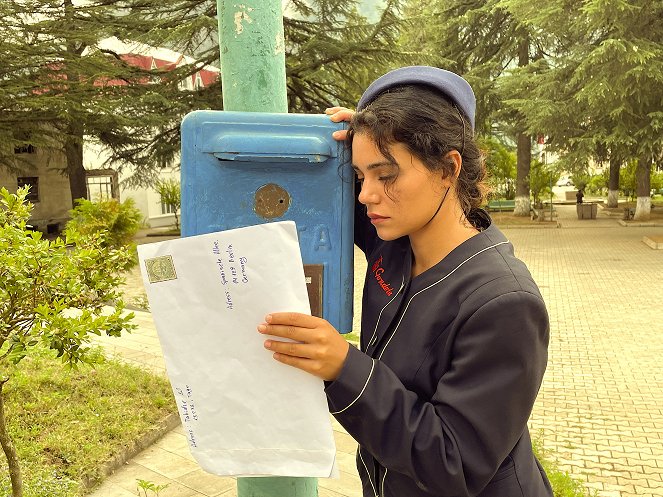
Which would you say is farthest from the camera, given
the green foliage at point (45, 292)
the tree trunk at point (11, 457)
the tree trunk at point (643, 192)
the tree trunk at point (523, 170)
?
the tree trunk at point (523, 170)

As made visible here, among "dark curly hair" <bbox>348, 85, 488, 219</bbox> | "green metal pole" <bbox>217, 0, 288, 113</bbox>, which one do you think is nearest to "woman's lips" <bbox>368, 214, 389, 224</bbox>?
"dark curly hair" <bbox>348, 85, 488, 219</bbox>

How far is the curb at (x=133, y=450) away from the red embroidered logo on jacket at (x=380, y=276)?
2.77 m

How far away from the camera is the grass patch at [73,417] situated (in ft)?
11.5

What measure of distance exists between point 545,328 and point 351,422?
42 cm

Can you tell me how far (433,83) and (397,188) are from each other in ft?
0.74

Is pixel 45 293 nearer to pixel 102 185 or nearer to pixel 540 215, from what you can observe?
pixel 540 215

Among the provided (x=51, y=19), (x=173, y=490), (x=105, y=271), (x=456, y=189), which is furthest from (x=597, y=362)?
(x=51, y=19)

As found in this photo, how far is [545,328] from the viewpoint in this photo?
3.85 ft

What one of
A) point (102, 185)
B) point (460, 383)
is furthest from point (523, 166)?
point (460, 383)

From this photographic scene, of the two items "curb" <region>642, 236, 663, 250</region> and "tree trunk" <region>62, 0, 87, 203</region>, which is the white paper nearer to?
"curb" <region>642, 236, 663, 250</region>

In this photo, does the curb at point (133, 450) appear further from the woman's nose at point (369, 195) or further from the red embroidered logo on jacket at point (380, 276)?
the woman's nose at point (369, 195)

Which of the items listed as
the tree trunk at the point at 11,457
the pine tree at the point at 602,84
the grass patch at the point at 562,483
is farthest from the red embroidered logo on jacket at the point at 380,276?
the pine tree at the point at 602,84

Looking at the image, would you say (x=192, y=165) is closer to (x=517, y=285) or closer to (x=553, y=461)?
(x=517, y=285)

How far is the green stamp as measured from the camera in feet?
3.96
